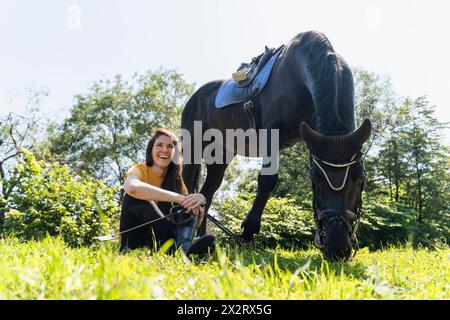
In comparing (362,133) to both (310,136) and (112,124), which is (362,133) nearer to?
(310,136)

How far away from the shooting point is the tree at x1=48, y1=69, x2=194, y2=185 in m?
31.3

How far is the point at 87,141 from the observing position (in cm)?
3180

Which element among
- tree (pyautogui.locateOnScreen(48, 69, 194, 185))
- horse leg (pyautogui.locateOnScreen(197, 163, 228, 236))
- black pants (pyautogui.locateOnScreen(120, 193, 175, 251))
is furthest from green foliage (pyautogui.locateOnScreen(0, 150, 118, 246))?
tree (pyautogui.locateOnScreen(48, 69, 194, 185))

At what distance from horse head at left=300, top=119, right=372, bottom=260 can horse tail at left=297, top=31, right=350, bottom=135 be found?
231mm

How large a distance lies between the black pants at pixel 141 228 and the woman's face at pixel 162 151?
52 centimetres

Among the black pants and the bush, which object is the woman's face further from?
the bush

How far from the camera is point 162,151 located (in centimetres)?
439

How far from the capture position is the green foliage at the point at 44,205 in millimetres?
6863

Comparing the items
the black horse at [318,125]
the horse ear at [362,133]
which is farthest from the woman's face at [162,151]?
the horse ear at [362,133]

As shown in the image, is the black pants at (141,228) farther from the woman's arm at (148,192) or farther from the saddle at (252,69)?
the saddle at (252,69)

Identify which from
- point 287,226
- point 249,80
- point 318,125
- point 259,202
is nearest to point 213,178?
point 249,80
